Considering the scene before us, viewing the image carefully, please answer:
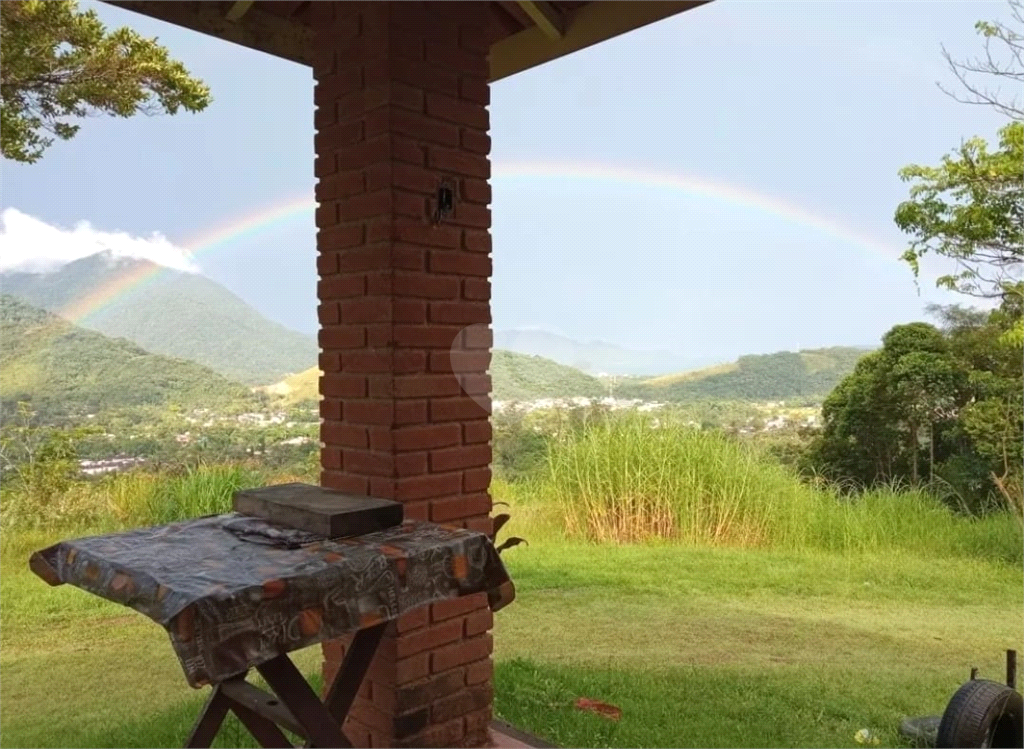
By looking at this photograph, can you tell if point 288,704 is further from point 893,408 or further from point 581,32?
point 893,408

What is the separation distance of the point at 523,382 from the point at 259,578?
33.5 ft

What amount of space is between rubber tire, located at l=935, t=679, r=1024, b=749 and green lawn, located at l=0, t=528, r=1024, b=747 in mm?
509

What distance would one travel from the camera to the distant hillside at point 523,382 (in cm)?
1019

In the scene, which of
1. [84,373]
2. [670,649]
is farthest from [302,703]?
[84,373]

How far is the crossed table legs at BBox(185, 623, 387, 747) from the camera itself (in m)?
1.35

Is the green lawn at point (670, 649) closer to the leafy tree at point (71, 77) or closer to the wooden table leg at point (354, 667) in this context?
the wooden table leg at point (354, 667)

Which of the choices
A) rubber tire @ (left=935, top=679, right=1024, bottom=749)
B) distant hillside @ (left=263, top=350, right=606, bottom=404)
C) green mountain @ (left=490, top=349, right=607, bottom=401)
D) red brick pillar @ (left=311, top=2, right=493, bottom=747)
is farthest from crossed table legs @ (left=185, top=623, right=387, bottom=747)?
green mountain @ (left=490, top=349, right=607, bottom=401)

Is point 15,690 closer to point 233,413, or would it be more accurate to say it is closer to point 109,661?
point 109,661

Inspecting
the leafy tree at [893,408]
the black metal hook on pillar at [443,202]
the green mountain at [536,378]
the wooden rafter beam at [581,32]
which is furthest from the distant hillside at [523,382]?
Result: the black metal hook on pillar at [443,202]

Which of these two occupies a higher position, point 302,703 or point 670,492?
point 302,703

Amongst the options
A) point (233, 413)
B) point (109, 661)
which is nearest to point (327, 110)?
point (109, 661)

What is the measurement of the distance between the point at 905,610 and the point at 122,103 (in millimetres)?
6110

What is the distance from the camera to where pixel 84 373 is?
9.15 meters

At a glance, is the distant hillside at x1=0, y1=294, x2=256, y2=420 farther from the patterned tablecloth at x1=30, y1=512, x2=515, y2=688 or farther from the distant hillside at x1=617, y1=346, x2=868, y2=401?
the patterned tablecloth at x1=30, y1=512, x2=515, y2=688
